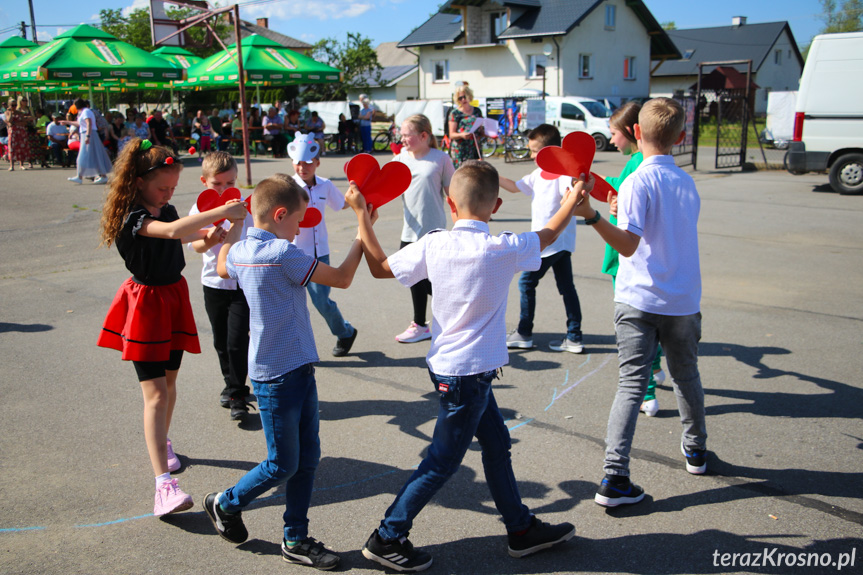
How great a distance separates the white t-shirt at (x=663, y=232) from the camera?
301 cm

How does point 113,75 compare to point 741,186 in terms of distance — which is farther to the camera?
point 113,75

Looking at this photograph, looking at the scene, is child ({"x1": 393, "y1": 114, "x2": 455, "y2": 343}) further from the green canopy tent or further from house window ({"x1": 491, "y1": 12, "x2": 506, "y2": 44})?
house window ({"x1": 491, "y1": 12, "x2": 506, "y2": 44})

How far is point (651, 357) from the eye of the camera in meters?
3.16

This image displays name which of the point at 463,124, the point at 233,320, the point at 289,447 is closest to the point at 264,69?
the point at 463,124

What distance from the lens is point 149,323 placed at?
314cm

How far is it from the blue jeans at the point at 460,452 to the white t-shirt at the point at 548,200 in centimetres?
251

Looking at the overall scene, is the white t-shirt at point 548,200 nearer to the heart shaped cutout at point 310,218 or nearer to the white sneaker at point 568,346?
the white sneaker at point 568,346

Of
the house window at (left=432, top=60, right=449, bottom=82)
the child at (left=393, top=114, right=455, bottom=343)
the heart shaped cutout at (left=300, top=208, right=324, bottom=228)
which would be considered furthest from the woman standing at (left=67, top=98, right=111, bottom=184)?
the house window at (left=432, top=60, right=449, bottom=82)

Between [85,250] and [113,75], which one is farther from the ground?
[113,75]

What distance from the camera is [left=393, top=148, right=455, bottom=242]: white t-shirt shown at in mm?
5398

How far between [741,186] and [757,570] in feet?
45.3

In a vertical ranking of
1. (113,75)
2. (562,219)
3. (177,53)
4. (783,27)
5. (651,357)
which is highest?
(783,27)

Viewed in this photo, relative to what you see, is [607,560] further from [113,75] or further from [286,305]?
[113,75]

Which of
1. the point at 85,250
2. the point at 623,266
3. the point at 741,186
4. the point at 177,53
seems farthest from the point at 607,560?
the point at 177,53
